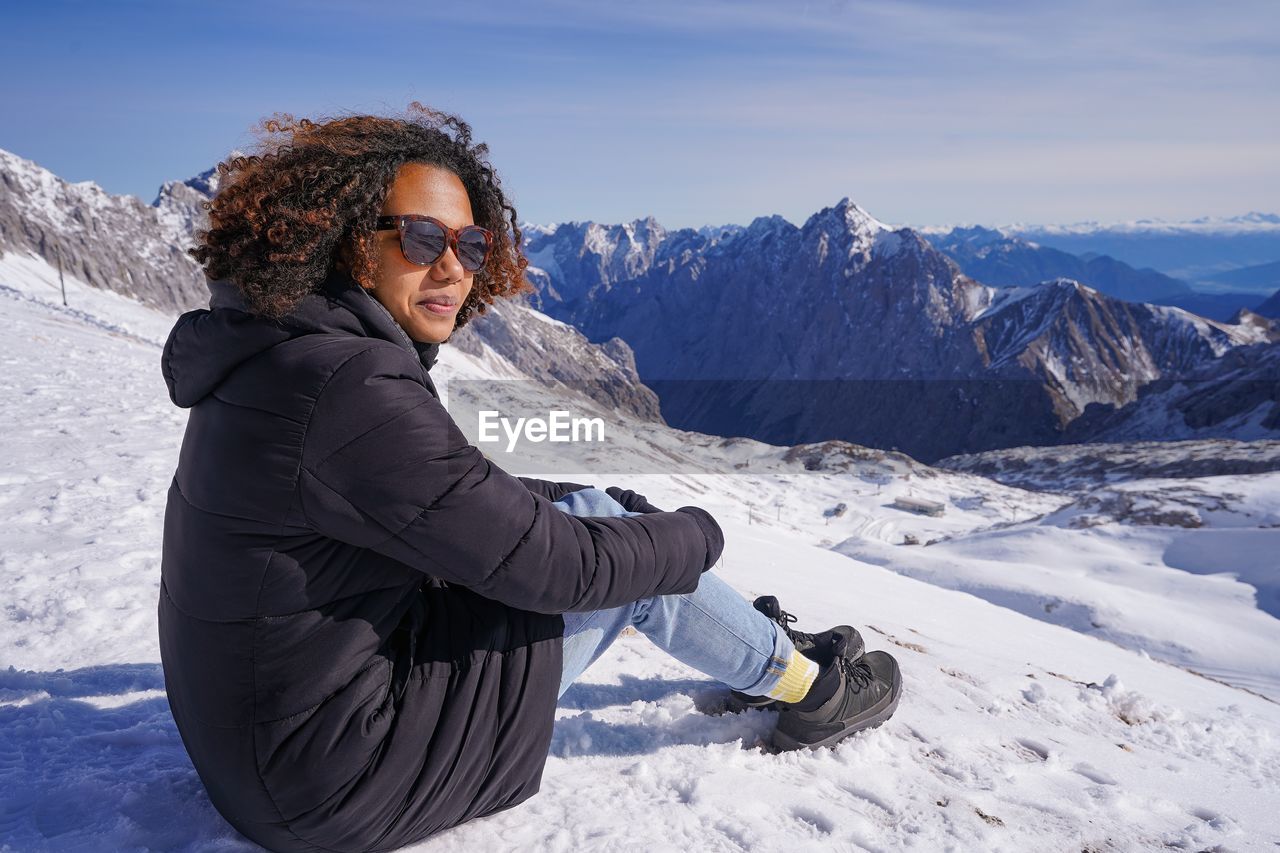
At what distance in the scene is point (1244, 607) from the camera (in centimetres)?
2208

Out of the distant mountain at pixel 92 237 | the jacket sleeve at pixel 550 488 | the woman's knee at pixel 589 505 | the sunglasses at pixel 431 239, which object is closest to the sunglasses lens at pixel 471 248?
the sunglasses at pixel 431 239

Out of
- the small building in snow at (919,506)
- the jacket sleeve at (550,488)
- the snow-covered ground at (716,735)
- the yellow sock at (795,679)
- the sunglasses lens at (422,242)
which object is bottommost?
the small building in snow at (919,506)

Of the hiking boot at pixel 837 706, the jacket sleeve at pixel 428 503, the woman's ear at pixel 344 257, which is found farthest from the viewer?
the hiking boot at pixel 837 706

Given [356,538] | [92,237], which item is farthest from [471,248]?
[92,237]

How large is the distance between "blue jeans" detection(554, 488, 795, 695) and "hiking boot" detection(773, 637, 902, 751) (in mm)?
447

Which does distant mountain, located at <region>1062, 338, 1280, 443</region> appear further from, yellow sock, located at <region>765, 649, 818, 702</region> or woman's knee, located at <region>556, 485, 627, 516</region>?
woman's knee, located at <region>556, 485, 627, 516</region>

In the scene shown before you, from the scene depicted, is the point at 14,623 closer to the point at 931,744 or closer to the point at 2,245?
the point at 931,744

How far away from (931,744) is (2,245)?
178454mm

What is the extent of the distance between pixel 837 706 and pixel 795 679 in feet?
1.55

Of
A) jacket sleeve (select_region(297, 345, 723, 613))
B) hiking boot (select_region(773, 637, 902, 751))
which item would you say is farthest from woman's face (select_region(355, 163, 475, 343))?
hiking boot (select_region(773, 637, 902, 751))

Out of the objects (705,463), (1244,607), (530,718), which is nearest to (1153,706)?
(530,718)

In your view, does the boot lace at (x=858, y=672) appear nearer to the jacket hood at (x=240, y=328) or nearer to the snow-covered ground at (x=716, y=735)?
the snow-covered ground at (x=716, y=735)

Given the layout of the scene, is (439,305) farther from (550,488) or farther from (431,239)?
(550,488)

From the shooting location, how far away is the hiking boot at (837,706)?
445cm
